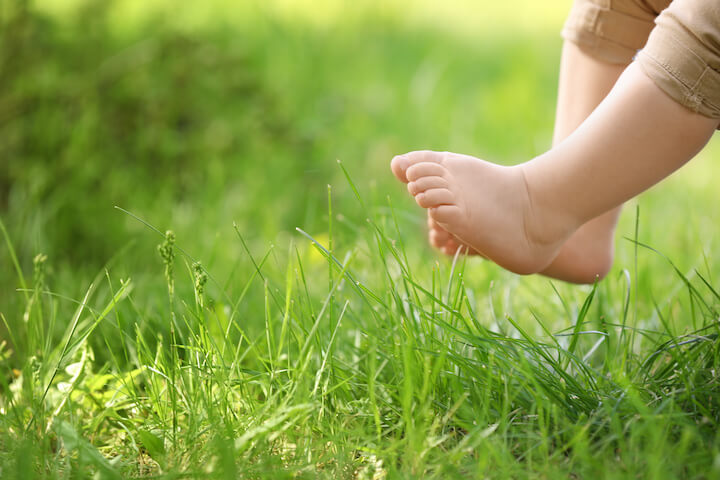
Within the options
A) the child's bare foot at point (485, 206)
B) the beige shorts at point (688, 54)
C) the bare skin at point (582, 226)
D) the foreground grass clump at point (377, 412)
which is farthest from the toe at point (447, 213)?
the beige shorts at point (688, 54)

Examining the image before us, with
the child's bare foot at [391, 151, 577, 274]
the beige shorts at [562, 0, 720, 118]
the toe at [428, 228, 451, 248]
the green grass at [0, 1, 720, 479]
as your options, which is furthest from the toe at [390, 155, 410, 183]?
the beige shorts at [562, 0, 720, 118]

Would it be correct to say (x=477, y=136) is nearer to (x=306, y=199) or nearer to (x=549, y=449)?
(x=306, y=199)

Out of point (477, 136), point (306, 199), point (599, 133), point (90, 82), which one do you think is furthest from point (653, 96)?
point (477, 136)

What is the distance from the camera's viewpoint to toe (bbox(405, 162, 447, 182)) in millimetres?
1073

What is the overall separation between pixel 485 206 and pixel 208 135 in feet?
4.90

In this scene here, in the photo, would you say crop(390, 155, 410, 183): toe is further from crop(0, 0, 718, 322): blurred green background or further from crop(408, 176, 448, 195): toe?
crop(0, 0, 718, 322): blurred green background

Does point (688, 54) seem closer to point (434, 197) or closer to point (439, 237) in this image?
point (434, 197)

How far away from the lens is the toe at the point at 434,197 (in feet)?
3.46

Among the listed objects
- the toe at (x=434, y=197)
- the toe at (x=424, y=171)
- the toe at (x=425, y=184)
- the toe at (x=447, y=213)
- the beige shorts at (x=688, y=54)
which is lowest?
the toe at (x=447, y=213)

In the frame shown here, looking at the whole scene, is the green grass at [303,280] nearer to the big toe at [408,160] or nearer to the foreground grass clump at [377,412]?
the foreground grass clump at [377,412]

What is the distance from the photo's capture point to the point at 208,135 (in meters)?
2.40

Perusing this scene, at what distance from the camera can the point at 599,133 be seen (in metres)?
1.08

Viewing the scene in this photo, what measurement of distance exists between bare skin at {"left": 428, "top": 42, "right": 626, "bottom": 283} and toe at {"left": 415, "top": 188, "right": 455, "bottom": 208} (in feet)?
0.74

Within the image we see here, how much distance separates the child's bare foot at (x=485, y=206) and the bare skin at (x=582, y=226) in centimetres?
17
